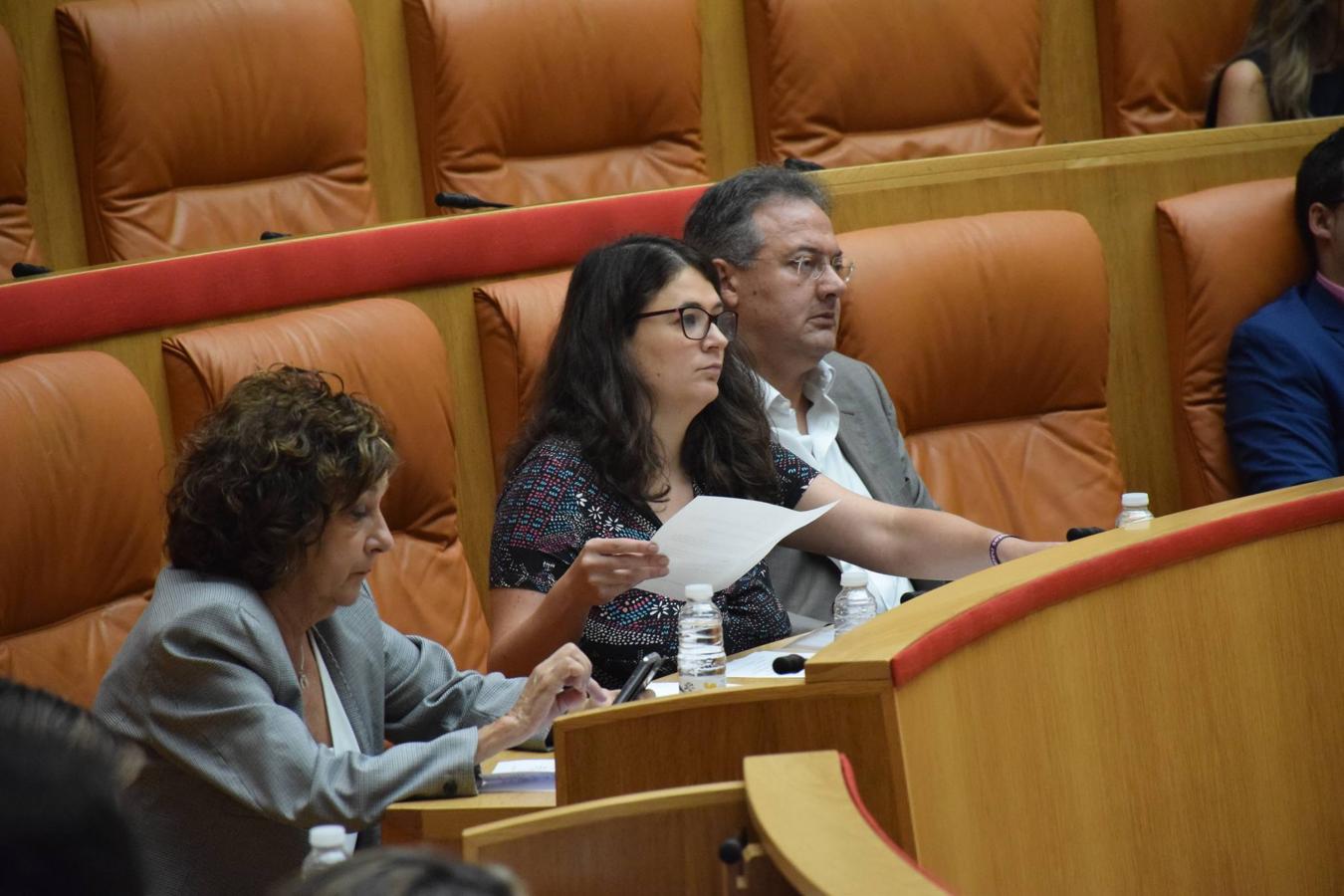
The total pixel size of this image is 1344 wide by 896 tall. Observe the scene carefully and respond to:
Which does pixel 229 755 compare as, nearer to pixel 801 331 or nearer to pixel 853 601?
pixel 853 601

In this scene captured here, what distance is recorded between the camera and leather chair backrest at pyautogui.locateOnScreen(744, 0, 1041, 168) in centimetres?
277

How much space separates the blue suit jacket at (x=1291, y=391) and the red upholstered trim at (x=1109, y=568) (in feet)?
2.92

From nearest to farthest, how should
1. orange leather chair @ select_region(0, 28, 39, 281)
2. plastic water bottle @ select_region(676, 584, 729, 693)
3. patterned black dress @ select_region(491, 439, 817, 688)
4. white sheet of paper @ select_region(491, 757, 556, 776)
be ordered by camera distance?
1. white sheet of paper @ select_region(491, 757, 556, 776)
2. plastic water bottle @ select_region(676, 584, 729, 693)
3. patterned black dress @ select_region(491, 439, 817, 688)
4. orange leather chair @ select_region(0, 28, 39, 281)

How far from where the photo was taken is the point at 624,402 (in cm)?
180

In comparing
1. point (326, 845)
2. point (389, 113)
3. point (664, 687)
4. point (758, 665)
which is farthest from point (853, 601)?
point (389, 113)

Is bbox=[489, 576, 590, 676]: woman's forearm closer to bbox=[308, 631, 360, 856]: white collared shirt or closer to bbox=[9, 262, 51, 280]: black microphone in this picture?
bbox=[308, 631, 360, 856]: white collared shirt

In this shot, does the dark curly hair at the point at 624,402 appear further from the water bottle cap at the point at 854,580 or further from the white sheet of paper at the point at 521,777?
the white sheet of paper at the point at 521,777

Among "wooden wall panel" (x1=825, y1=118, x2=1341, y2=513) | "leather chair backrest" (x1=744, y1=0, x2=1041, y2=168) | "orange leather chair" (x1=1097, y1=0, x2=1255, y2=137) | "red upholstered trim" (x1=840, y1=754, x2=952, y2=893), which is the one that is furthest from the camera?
"orange leather chair" (x1=1097, y1=0, x2=1255, y2=137)

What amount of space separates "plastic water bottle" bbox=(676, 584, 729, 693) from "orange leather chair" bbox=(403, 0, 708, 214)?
124 centimetres

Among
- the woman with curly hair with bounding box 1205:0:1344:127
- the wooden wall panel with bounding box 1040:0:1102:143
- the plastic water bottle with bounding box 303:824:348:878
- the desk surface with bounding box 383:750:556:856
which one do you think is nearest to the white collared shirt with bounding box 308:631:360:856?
the desk surface with bounding box 383:750:556:856

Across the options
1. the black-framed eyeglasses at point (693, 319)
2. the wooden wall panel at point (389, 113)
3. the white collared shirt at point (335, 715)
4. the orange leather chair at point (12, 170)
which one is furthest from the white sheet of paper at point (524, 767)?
the wooden wall panel at point (389, 113)

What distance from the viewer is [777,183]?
217cm

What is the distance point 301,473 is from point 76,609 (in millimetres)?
526

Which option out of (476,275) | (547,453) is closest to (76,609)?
(547,453)
